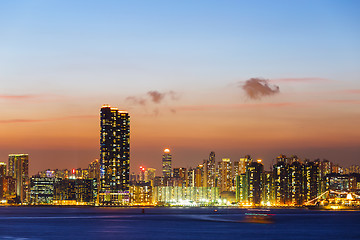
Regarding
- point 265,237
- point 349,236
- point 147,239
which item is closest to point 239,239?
point 265,237

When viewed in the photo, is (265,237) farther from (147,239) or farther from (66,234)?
(66,234)

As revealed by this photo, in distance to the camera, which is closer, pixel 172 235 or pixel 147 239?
pixel 147 239

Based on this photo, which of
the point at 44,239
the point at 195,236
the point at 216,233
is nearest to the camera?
the point at 44,239

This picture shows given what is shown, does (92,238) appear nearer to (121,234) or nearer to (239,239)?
Answer: (121,234)

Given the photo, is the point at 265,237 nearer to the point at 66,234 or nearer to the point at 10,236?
the point at 66,234

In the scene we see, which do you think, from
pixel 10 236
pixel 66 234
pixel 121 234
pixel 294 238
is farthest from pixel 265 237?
pixel 10 236

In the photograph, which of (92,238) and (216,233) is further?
(216,233)

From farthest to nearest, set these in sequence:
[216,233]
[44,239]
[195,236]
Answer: [216,233]
[195,236]
[44,239]

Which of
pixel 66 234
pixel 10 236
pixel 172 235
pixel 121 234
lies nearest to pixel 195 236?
pixel 172 235
